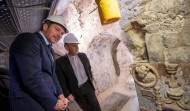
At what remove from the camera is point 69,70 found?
2104mm

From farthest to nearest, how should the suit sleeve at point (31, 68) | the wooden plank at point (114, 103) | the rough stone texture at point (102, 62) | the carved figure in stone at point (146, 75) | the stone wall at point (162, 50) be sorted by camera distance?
the rough stone texture at point (102, 62)
the wooden plank at point (114, 103)
the carved figure in stone at point (146, 75)
the stone wall at point (162, 50)
the suit sleeve at point (31, 68)

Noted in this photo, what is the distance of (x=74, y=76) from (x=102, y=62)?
5.35ft

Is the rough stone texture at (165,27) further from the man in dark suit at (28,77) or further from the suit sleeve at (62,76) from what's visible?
the suit sleeve at (62,76)

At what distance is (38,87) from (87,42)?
6.75 ft

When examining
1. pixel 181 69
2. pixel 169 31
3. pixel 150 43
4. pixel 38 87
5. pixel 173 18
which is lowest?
pixel 181 69

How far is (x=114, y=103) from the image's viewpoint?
2.81 m

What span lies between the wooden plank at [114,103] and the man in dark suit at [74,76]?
24.2 inches

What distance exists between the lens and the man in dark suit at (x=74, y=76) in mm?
2084

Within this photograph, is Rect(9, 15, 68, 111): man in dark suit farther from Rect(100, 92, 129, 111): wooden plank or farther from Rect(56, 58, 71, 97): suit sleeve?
Rect(100, 92, 129, 111): wooden plank

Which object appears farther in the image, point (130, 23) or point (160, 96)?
point (130, 23)

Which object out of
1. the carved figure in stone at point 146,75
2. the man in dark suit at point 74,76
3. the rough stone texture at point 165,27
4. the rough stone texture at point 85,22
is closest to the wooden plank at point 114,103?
the man in dark suit at point 74,76

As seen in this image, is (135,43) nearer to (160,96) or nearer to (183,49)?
(183,49)

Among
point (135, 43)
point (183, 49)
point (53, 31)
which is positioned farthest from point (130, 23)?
point (53, 31)

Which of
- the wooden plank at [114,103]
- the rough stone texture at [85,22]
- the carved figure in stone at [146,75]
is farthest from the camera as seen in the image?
the wooden plank at [114,103]
